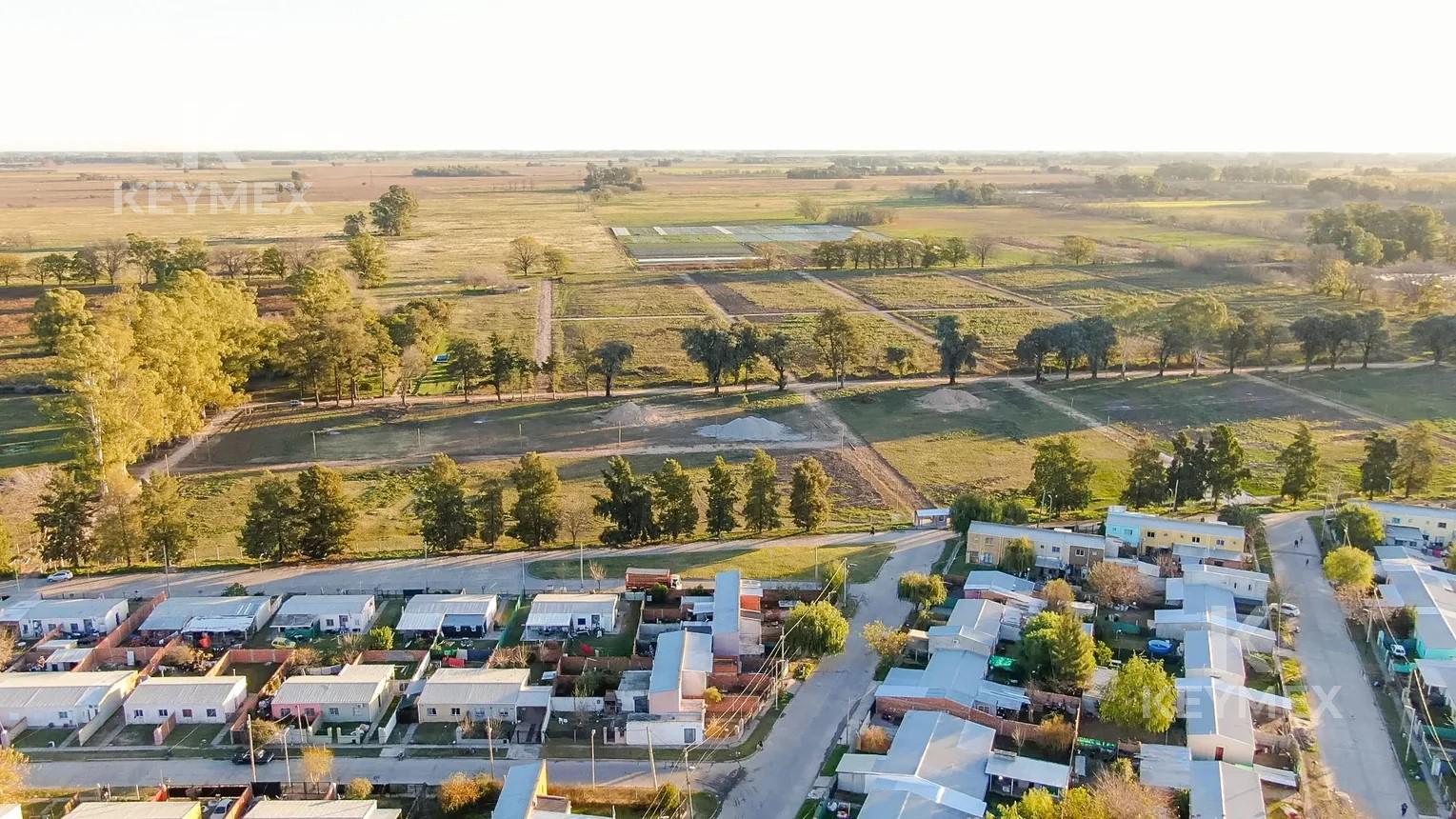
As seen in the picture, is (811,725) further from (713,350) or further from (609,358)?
(609,358)

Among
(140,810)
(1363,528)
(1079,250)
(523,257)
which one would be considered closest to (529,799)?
(140,810)

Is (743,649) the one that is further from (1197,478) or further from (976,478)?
(1197,478)

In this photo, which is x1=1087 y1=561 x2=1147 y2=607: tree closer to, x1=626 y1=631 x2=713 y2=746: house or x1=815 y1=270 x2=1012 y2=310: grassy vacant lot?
x1=626 y1=631 x2=713 y2=746: house

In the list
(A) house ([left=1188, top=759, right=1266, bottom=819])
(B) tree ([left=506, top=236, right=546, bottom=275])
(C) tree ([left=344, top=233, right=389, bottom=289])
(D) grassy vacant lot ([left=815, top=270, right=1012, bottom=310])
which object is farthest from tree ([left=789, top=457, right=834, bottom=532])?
(B) tree ([left=506, top=236, right=546, bottom=275])

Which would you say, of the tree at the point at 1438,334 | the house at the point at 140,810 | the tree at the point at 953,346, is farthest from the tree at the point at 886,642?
the tree at the point at 1438,334

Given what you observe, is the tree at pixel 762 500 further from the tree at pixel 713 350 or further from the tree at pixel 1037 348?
the tree at pixel 1037 348

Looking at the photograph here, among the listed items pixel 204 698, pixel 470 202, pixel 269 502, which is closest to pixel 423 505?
pixel 269 502
